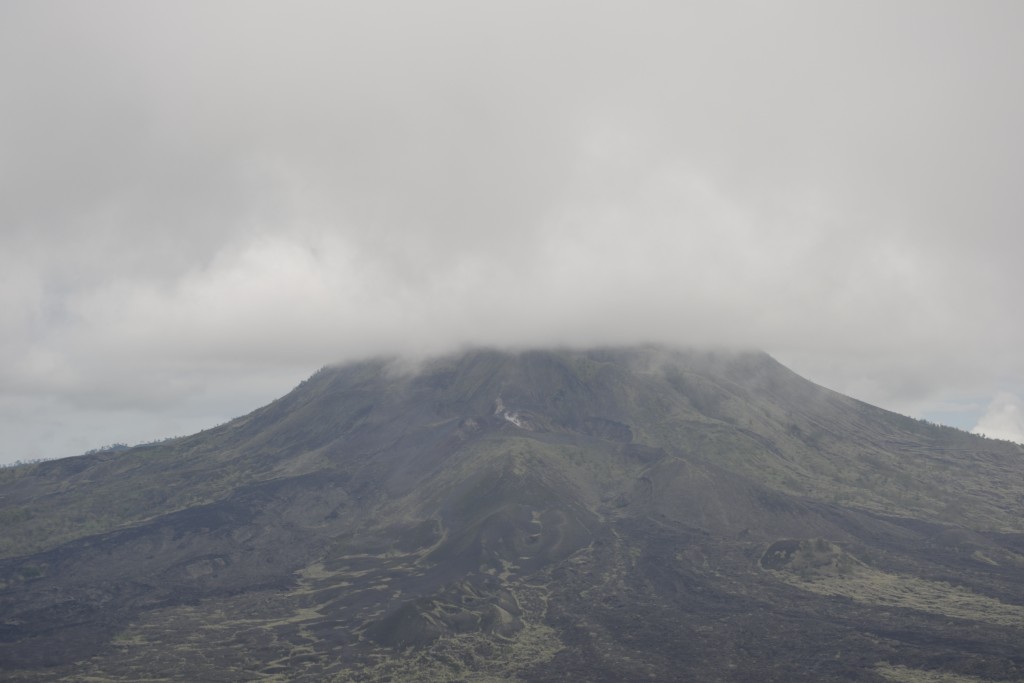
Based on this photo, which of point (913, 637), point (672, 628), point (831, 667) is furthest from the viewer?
point (672, 628)

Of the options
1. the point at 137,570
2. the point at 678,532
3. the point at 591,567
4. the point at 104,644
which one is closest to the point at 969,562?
the point at 678,532

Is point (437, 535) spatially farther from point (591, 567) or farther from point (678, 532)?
point (678, 532)

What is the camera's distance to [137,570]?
19538 centimetres

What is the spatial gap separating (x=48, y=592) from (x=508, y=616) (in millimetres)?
101683

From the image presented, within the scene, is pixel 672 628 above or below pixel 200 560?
below

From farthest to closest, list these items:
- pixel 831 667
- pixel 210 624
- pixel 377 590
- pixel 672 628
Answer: pixel 377 590 → pixel 210 624 → pixel 672 628 → pixel 831 667

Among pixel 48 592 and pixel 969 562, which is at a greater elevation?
pixel 48 592

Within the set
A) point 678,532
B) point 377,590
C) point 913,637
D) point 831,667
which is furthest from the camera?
point 678,532

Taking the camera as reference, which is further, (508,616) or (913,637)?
(508,616)

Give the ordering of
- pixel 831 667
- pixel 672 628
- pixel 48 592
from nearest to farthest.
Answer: pixel 831 667, pixel 672 628, pixel 48 592

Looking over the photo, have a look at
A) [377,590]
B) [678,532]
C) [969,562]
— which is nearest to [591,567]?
[678,532]

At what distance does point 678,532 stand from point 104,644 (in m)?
116

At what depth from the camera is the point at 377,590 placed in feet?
549

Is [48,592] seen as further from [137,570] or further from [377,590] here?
[377,590]
